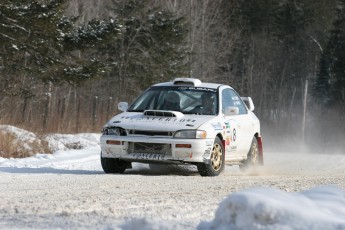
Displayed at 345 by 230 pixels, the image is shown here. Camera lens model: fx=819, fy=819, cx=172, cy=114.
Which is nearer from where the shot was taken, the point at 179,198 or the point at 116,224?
the point at 116,224

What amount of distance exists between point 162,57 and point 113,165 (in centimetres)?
2766

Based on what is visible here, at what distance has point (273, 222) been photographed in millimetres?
5586

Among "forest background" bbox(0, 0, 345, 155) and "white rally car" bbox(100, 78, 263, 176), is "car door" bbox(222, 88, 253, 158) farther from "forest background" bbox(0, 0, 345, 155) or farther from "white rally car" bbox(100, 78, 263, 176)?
"forest background" bbox(0, 0, 345, 155)

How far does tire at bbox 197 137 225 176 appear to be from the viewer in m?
12.3

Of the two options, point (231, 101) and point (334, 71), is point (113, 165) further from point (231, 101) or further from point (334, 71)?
point (334, 71)

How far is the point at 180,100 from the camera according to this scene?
13.1 metres

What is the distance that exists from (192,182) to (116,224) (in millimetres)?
4371

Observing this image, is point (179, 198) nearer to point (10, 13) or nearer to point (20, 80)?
point (10, 13)

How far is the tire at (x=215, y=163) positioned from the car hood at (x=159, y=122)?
434 mm

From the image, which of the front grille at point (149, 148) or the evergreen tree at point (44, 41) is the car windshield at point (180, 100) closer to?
the front grille at point (149, 148)

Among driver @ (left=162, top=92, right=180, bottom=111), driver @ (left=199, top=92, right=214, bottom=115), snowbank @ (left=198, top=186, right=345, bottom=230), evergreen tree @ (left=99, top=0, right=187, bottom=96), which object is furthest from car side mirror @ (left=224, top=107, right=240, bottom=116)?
evergreen tree @ (left=99, top=0, right=187, bottom=96)

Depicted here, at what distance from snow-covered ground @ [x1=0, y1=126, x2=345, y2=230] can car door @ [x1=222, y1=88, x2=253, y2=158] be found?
85 centimetres

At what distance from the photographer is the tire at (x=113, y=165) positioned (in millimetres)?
12578

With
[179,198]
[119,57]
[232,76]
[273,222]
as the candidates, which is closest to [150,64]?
[119,57]
